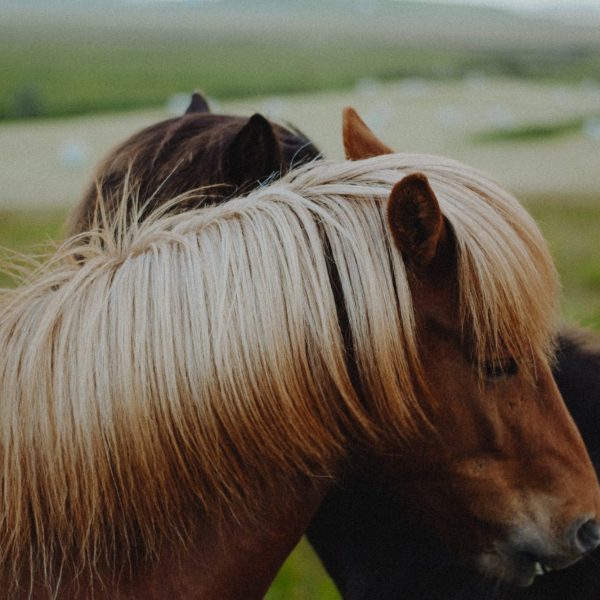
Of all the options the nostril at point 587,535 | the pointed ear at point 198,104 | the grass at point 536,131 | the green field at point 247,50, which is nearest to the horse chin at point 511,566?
the nostril at point 587,535

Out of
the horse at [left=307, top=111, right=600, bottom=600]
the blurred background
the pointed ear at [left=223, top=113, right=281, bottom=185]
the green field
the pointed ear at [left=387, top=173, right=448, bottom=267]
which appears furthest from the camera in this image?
the green field

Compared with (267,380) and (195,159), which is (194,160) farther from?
(267,380)

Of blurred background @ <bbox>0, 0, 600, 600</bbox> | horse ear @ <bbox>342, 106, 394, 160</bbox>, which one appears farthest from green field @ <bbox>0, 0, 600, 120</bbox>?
horse ear @ <bbox>342, 106, 394, 160</bbox>

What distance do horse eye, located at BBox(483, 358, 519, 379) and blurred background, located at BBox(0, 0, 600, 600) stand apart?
229 centimetres

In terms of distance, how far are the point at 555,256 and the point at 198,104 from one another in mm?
3598

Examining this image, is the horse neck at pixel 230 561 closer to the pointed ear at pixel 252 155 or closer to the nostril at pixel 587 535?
the nostril at pixel 587 535

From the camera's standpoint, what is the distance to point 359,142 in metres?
2.00

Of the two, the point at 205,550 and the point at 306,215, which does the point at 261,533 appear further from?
the point at 306,215

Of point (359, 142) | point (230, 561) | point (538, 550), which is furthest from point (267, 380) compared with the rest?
point (359, 142)

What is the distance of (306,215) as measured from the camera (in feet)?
4.96

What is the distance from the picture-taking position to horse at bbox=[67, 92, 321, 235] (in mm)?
2395

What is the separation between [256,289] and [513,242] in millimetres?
531

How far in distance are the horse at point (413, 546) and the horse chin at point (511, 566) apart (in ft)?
0.69

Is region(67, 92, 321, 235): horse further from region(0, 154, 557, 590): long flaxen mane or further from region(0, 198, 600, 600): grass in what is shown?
region(0, 154, 557, 590): long flaxen mane
